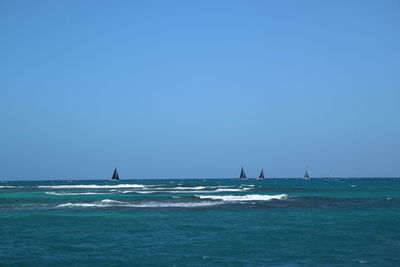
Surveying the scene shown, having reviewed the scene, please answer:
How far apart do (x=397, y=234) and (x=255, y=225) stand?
302 inches

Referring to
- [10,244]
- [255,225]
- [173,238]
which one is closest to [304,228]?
[255,225]

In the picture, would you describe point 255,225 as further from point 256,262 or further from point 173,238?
point 256,262

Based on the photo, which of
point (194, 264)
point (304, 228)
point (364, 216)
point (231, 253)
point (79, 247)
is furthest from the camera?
point (364, 216)

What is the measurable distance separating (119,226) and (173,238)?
571 cm

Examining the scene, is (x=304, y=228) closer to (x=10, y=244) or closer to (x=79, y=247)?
(x=79, y=247)

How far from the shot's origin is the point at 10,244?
2036 cm

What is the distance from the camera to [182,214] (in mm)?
32312

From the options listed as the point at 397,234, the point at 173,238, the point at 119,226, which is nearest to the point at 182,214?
the point at 119,226

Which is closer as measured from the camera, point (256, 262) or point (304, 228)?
point (256, 262)

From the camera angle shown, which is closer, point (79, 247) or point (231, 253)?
point (231, 253)

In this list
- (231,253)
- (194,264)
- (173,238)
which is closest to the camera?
(194,264)

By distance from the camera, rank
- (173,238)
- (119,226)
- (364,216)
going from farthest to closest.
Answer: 1. (364,216)
2. (119,226)
3. (173,238)

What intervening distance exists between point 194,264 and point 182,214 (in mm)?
16202

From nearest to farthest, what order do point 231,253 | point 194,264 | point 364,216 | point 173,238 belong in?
point 194,264, point 231,253, point 173,238, point 364,216
